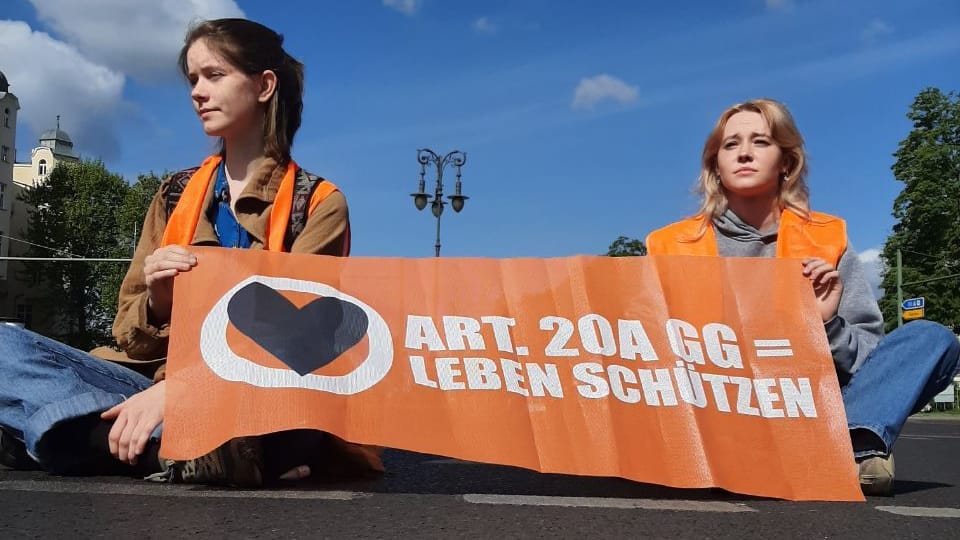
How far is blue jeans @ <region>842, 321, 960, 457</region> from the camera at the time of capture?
2.94 m

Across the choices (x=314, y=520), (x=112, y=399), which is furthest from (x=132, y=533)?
(x=112, y=399)

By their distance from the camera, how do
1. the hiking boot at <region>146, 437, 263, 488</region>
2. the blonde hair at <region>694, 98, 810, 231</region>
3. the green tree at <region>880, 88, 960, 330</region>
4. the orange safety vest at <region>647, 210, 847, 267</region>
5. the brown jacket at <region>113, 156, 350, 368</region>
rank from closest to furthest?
the hiking boot at <region>146, 437, 263, 488</region>, the brown jacket at <region>113, 156, 350, 368</region>, the orange safety vest at <region>647, 210, 847, 267</region>, the blonde hair at <region>694, 98, 810, 231</region>, the green tree at <region>880, 88, 960, 330</region>

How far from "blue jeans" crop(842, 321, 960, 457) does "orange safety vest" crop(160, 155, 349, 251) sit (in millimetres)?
1874

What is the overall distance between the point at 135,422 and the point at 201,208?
0.80m

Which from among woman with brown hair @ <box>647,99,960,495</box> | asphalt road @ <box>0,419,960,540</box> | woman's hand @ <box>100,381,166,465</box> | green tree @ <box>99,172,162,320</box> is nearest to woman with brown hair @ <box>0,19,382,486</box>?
woman's hand @ <box>100,381,166,465</box>

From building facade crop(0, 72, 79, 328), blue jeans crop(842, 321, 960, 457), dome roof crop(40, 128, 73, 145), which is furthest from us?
dome roof crop(40, 128, 73, 145)

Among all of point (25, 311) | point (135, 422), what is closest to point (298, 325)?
point (135, 422)

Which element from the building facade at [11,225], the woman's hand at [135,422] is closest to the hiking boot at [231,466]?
the woman's hand at [135,422]

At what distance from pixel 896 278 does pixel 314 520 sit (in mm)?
36359

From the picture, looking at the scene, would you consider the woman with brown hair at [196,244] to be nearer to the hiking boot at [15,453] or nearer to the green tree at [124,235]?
the hiking boot at [15,453]

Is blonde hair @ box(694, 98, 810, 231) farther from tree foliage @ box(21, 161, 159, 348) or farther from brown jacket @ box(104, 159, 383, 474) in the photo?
tree foliage @ box(21, 161, 159, 348)

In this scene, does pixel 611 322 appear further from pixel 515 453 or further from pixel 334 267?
pixel 334 267

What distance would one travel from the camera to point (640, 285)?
122 inches

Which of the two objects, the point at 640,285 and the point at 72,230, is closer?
the point at 640,285
